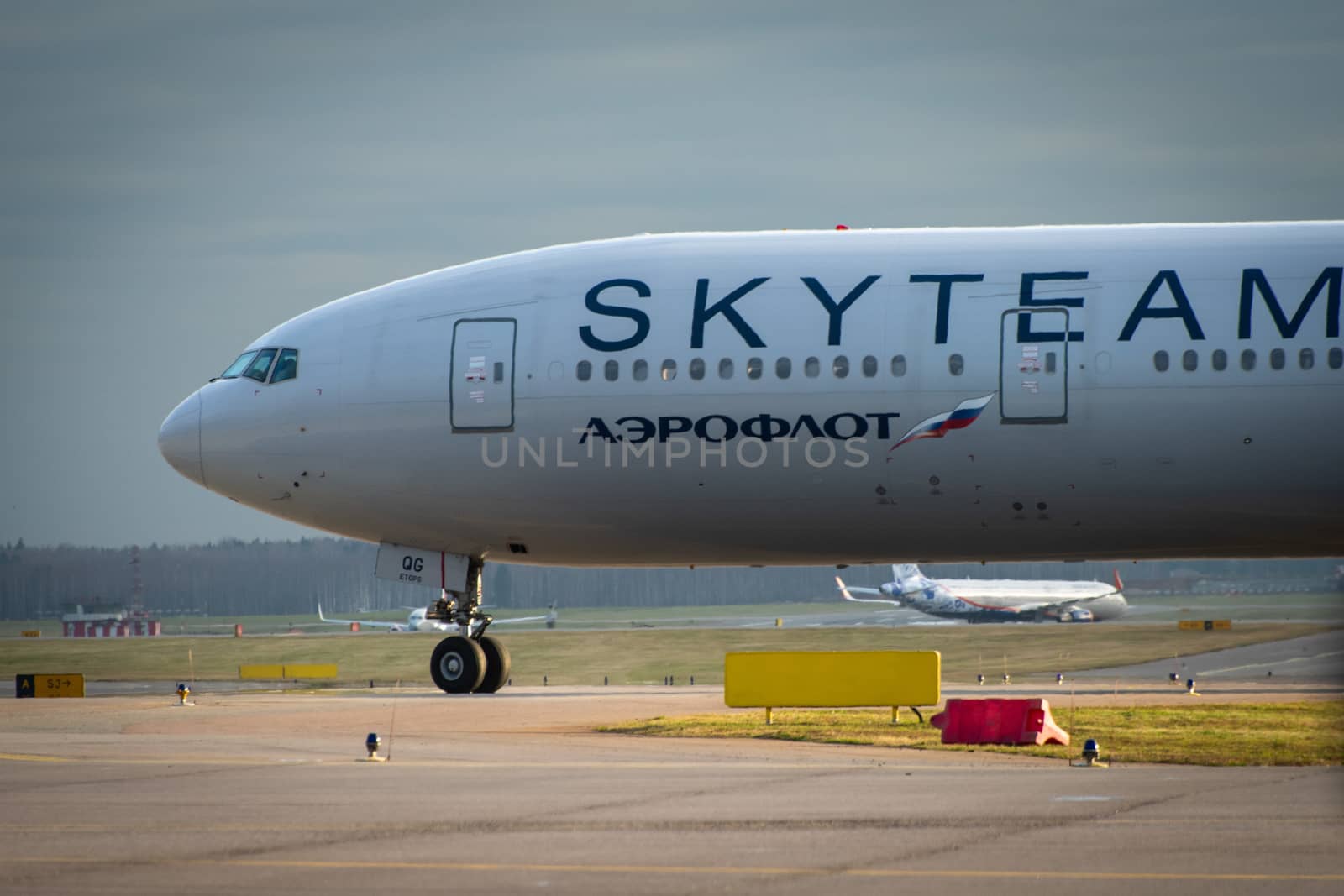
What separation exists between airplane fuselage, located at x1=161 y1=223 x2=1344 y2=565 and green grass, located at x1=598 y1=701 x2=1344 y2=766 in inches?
101

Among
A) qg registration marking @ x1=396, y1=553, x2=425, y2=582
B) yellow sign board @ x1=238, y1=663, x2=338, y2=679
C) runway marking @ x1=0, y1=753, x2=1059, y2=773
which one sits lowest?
yellow sign board @ x1=238, y1=663, x2=338, y2=679

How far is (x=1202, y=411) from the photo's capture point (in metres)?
23.2

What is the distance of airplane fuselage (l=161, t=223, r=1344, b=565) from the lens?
76.8ft

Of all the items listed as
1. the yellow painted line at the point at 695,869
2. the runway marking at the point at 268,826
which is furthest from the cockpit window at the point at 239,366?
the yellow painted line at the point at 695,869

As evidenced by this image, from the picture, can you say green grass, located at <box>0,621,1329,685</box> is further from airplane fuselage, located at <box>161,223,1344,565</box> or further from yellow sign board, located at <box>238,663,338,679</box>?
airplane fuselage, located at <box>161,223,1344,565</box>

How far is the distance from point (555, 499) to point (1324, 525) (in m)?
11.0

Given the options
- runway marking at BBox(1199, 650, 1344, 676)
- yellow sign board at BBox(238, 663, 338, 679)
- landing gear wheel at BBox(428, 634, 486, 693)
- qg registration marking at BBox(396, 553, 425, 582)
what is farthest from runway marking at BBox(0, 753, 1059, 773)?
yellow sign board at BBox(238, 663, 338, 679)

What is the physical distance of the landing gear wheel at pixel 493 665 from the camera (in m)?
27.7

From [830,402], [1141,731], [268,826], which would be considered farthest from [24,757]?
[1141,731]

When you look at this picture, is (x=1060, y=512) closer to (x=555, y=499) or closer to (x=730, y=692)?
(x=730, y=692)

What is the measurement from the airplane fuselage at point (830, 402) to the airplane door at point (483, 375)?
0.13 feet

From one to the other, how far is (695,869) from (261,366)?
18247 millimetres

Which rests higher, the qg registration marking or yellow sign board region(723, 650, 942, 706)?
the qg registration marking

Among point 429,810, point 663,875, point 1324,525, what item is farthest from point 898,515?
point 663,875
